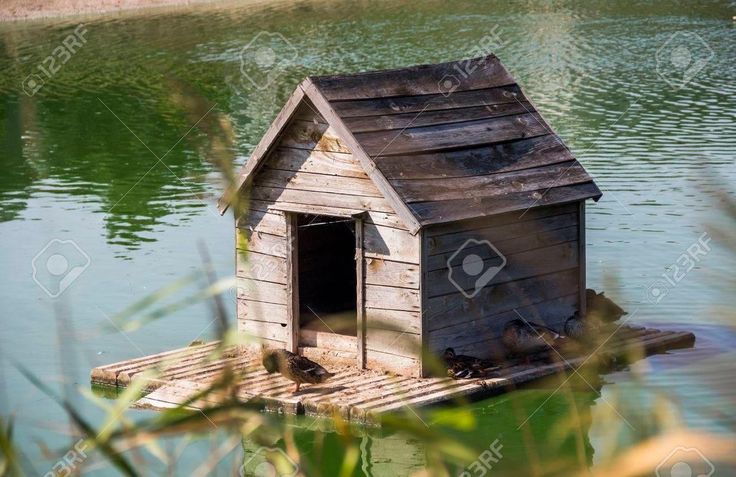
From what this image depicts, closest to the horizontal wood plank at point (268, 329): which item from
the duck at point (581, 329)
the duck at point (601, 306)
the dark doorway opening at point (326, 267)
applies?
the dark doorway opening at point (326, 267)

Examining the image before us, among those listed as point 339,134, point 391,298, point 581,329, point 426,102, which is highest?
point 426,102

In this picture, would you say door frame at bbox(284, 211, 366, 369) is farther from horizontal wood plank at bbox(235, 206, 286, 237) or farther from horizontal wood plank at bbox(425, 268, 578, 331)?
→ horizontal wood plank at bbox(425, 268, 578, 331)

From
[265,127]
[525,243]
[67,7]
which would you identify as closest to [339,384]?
[525,243]

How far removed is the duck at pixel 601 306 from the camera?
11695mm

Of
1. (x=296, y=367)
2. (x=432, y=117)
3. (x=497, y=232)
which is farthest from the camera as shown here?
(x=432, y=117)

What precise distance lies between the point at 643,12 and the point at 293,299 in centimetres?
2883

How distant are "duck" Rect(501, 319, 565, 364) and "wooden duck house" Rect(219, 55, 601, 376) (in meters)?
0.10

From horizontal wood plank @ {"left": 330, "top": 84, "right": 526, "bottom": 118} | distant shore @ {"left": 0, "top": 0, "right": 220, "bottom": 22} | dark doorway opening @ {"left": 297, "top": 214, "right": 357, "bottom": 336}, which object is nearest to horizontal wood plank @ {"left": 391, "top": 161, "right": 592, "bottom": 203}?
horizontal wood plank @ {"left": 330, "top": 84, "right": 526, "bottom": 118}

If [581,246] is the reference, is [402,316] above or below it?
below

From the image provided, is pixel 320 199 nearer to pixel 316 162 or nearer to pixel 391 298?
pixel 316 162

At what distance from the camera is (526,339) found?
10.9m

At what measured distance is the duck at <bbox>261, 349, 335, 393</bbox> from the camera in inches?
405

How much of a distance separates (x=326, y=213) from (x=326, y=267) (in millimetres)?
1922

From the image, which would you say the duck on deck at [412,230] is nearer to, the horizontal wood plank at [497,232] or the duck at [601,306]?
the horizontal wood plank at [497,232]
